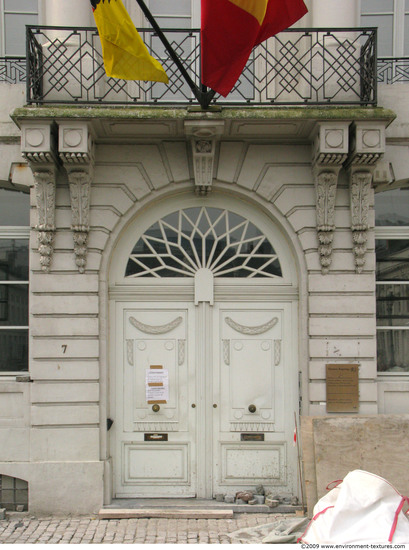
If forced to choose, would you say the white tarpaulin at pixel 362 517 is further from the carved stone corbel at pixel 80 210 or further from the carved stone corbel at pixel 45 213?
the carved stone corbel at pixel 45 213

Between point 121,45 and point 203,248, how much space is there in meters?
2.46

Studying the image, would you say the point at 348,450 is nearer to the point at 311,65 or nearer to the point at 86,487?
the point at 86,487

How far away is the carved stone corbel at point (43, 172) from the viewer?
20.5 feet

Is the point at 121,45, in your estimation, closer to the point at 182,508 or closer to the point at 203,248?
the point at 203,248

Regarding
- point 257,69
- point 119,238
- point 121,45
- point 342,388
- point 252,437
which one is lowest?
point 252,437

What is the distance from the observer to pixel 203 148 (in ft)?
21.7

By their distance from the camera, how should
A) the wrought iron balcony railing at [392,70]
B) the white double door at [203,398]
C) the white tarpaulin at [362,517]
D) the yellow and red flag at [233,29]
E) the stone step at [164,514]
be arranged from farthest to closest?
1. the wrought iron balcony railing at [392,70]
2. the white double door at [203,398]
3. the stone step at [164,514]
4. the yellow and red flag at [233,29]
5. the white tarpaulin at [362,517]

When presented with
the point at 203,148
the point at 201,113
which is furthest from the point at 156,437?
the point at 201,113

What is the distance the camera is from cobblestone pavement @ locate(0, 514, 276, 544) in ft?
19.1

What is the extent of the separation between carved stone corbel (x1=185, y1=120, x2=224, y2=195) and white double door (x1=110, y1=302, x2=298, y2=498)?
1.43m

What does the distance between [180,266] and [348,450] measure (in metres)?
2.79

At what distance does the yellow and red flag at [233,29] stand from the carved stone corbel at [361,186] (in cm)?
144

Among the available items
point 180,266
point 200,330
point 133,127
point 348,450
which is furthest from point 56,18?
point 348,450

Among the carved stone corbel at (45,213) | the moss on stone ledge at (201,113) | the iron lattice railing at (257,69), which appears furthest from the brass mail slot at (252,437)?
the iron lattice railing at (257,69)
